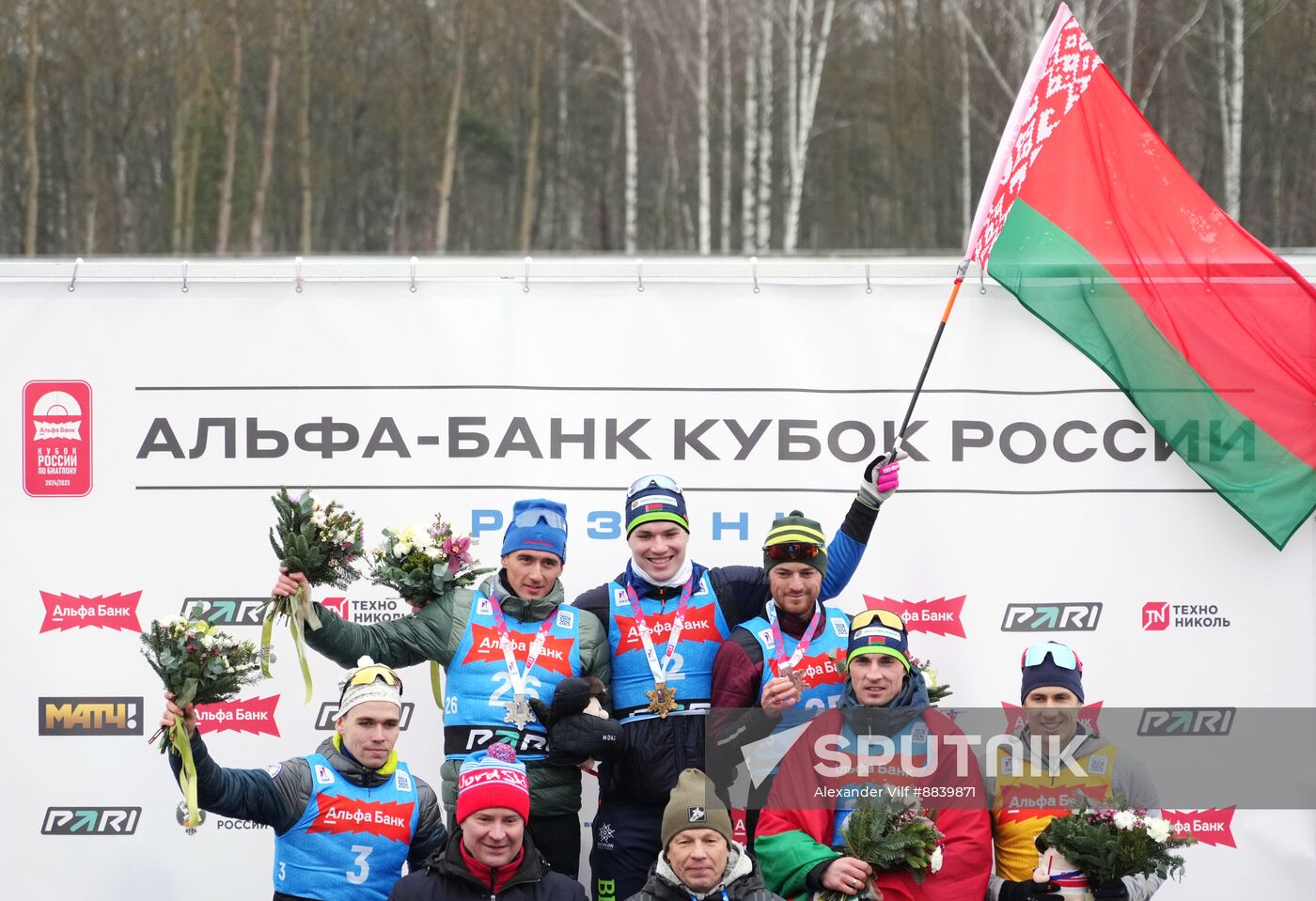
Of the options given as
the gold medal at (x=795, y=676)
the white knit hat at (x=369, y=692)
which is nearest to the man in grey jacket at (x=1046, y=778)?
the gold medal at (x=795, y=676)

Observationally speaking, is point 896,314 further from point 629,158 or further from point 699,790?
point 629,158

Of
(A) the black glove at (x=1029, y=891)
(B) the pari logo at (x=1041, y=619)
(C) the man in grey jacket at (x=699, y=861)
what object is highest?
(B) the pari logo at (x=1041, y=619)

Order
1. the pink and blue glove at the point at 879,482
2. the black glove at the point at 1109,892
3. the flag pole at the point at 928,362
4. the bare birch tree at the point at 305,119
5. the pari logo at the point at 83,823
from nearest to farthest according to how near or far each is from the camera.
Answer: the black glove at the point at 1109,892
the pink and blue glove at the point at 879,482
the flag pole at the point at 928,362
the pari logo at the point at 83,823
the bare birch tree at the point at 305,119

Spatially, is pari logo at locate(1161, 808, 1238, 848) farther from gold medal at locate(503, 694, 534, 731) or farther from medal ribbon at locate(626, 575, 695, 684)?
→ gold medal at locate(503, 694, 534, 731)

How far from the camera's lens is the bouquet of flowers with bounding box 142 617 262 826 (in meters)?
4.18

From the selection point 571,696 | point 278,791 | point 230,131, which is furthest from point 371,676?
point 230,131

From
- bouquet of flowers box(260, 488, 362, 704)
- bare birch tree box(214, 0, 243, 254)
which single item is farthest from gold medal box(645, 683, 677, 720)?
bare birch tree box(214, 0, 243, 254)

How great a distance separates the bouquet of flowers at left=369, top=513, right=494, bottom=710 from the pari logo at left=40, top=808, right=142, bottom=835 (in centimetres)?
164

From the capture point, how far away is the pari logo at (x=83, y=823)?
5.68m

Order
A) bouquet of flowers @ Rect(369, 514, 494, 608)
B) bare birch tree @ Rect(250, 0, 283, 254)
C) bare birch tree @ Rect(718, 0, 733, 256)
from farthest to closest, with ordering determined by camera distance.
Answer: bare birch tree @ Rect(250, 0, 283, 254) < bare birch tree @ Rect(718, 0, 733, 256) < bouquet of flowers @ Rect(369, 514, 494, 608)

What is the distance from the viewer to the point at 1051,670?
4637mm

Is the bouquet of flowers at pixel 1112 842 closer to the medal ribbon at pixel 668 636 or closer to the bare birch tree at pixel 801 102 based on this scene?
the medal ribbon at pixel 668 636

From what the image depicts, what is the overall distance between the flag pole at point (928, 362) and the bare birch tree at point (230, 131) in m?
18.0

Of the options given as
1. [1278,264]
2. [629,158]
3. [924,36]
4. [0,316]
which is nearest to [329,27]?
[629,158]
